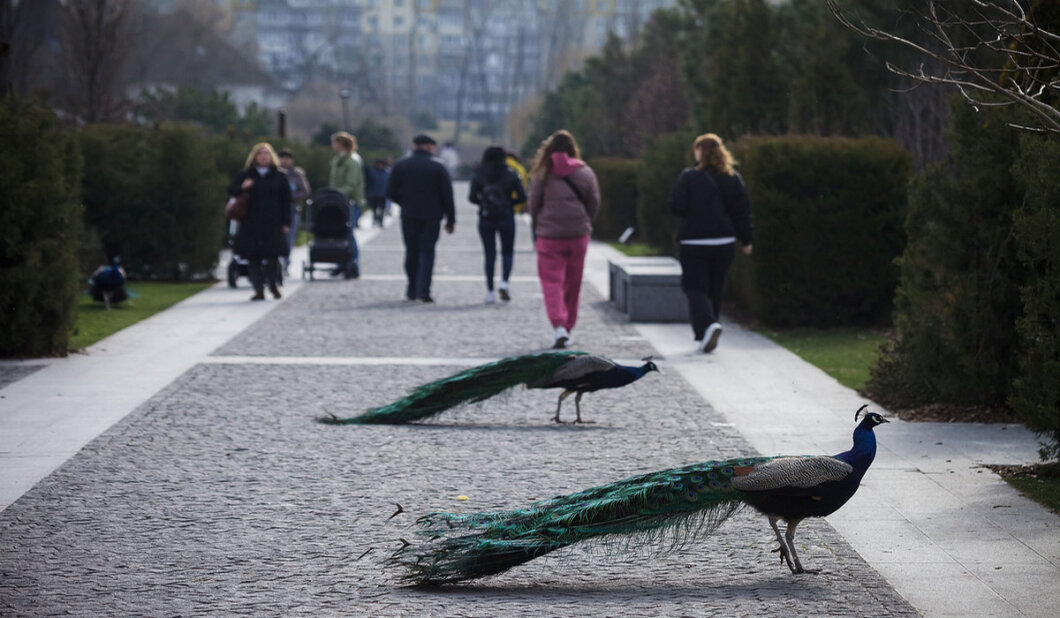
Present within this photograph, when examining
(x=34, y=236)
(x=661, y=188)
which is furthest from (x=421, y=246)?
(x=661, y=188)

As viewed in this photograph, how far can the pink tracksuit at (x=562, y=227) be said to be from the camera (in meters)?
14.7

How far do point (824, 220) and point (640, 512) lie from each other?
34.0ft

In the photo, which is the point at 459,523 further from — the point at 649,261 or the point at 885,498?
the point at 649,261

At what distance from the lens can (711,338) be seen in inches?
560

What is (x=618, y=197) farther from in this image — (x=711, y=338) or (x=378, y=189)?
(x=711, y=338)

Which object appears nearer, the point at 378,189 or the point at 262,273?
the point at 262,273

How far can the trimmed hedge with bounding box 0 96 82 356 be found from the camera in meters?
13.2

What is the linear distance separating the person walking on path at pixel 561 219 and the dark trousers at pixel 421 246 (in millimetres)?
4328

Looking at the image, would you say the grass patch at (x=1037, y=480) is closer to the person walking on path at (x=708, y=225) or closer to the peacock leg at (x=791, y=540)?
the peacock leg at (x=791, y=540)

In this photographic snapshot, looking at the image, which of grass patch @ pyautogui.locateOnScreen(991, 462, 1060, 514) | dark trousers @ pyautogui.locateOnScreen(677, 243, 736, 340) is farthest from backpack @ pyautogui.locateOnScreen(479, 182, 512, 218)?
grass patch @ pyautogui.locateOnScreen(991, 462, 1060, 514)

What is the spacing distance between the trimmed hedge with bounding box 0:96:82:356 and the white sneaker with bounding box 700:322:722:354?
230 inches

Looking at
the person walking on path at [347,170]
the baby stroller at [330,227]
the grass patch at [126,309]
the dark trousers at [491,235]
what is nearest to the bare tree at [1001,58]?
the dark trousers at [491,235]

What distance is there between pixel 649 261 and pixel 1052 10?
32.3ft

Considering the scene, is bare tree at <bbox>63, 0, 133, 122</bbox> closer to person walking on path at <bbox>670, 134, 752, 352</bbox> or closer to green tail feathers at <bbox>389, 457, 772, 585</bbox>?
person walking on path at <bbox>670, 134, 752, 352</bbox>
